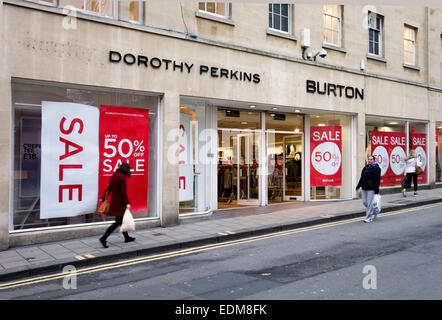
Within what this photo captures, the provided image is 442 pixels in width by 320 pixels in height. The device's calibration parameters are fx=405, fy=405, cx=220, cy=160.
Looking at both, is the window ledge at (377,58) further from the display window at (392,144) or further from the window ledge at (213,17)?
the window ledge at (213,17)

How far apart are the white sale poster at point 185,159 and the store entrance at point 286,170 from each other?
4084 mm

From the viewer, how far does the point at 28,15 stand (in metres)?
8.91

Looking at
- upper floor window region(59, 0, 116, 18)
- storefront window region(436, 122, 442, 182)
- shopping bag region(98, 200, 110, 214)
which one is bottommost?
shopping bag region(98, 200, 110, 214)

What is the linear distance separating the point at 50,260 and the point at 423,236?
24.7 feet

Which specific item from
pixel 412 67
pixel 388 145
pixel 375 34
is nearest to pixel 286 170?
pixel 388 145

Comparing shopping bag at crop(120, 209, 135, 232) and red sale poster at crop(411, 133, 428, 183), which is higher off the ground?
red sale poster at crop(411, 133, 428, 183)

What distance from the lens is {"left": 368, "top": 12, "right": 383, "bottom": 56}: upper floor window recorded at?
16.6 meters

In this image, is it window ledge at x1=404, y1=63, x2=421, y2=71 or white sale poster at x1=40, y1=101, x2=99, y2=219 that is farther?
window ledge at x1=404, y1=63, x2=421, y2=71

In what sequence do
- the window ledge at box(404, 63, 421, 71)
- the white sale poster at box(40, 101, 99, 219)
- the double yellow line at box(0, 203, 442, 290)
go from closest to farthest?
the double yellow line at box(0, 203, 442, 290) → the white sale poster at box(40, 101, 99, 219) → the window ledge at box(404, 63, 421, 71)

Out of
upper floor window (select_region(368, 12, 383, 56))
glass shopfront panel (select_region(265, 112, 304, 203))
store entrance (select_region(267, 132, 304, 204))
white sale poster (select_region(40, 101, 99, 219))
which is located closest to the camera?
white sale poster (select_region(40, 101, 99, 219))

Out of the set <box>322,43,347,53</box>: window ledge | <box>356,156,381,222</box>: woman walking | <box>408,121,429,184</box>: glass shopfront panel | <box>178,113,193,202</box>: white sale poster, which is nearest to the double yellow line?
<box>356,156,381,222</box>: woman walking

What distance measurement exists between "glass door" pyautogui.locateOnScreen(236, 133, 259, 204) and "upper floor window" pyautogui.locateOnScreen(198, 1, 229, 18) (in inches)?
170

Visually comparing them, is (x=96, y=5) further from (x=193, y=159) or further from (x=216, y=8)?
(x=193, y=159)

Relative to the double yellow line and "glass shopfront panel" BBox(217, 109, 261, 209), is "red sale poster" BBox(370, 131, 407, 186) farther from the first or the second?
the double yellow line
